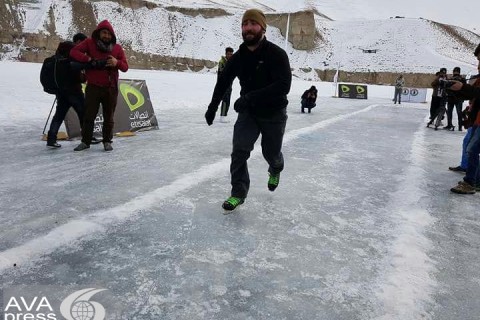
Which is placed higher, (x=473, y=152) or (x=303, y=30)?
(x=303, y=30)

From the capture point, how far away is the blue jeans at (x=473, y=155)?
4.59 meters

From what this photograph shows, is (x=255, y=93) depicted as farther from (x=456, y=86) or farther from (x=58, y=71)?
(x=58, y=71)

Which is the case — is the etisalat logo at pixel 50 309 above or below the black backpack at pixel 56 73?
below

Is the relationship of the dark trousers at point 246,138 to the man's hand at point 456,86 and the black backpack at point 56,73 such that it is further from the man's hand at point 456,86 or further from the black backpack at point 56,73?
the black backpack at point 56,73

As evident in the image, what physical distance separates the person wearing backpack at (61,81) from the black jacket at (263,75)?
11.1ft

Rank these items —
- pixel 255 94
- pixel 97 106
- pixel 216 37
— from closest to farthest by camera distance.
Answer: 1. pixel 255 94
2. pixel 97 106
3. pixel 216 37

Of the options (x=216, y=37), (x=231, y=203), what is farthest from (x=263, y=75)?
(x=216, y=37)

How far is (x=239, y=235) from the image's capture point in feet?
10.0

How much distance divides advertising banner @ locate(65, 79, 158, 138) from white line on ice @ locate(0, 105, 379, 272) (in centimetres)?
330

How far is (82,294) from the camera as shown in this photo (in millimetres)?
2119

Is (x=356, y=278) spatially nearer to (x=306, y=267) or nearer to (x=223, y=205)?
(x=306, y=267)

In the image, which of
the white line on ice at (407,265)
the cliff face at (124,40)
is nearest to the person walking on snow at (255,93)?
the white line on ice at (407,265)

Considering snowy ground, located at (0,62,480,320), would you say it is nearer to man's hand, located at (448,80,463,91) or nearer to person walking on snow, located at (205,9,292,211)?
person walking on snow, located at (205,9,292,211)

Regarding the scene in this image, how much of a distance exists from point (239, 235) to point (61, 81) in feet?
14.0
